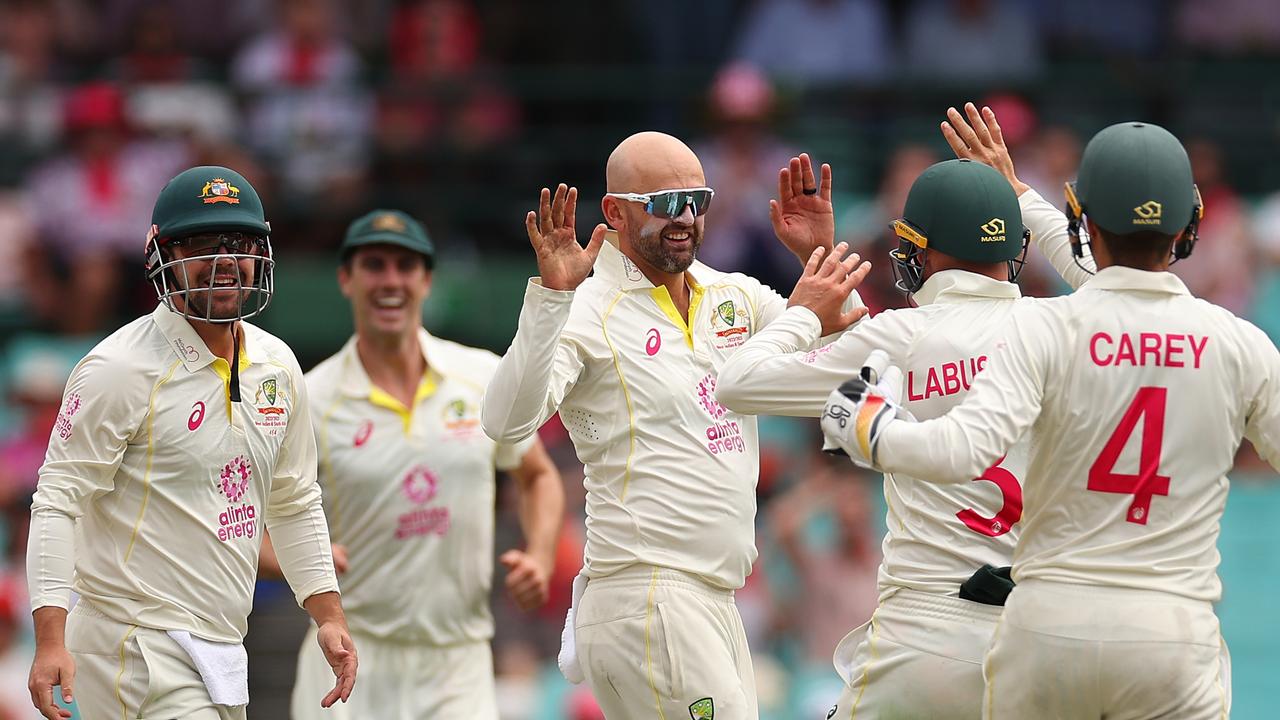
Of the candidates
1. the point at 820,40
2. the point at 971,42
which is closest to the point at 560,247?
the point at 820,40

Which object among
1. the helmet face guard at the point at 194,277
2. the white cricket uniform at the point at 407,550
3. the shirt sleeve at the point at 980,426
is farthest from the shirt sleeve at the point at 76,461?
the shirt sleeve at the point at 980,426

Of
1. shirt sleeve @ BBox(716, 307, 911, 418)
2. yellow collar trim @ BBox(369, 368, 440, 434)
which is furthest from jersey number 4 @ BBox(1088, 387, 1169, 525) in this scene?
yellow collar trim @ BBox(369, 368, 440, 434)

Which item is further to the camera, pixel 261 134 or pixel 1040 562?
pixel 261 134

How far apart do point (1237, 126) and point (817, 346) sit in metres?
8.31

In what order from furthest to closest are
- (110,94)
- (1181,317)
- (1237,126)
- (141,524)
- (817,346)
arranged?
1. (1237,126)
2. (110,94)
3. (817,346)
4. (141,524)
5. (1181,317)

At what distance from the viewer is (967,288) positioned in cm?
591

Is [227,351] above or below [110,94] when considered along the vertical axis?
below

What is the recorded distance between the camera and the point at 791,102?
13.1 m

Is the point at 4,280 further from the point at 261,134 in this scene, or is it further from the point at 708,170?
the point at 708,170

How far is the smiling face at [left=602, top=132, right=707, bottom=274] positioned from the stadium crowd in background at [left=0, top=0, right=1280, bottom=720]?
4319 mm

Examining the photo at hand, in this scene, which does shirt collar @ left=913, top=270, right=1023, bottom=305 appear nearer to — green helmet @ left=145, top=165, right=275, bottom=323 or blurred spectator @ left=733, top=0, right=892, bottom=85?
green helmet @ left=145, top=165, right=275, bottom=323

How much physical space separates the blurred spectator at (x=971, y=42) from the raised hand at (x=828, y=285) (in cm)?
777

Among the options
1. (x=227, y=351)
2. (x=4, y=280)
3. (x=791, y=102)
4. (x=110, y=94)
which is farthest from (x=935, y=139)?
(x=227, y=351)

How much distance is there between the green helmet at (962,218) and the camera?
5.93 m
